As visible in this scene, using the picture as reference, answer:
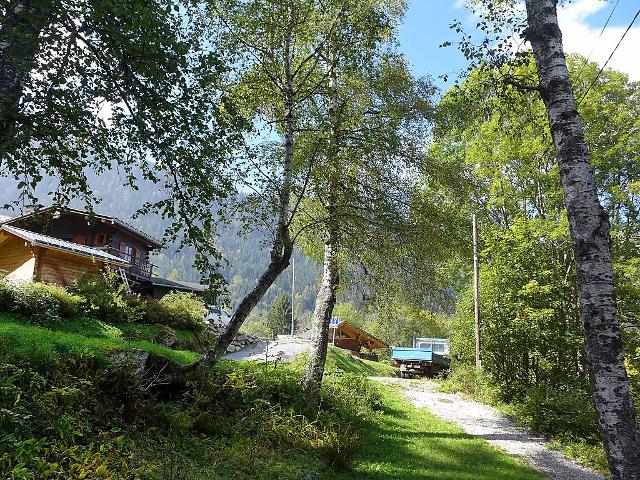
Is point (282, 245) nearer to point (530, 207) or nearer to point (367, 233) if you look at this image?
point (367, 233)

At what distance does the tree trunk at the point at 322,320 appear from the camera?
10.4 metres

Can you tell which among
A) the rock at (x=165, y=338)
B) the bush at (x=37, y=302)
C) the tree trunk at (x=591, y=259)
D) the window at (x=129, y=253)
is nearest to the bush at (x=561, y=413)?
the tree trunk at (x=591, y=259)

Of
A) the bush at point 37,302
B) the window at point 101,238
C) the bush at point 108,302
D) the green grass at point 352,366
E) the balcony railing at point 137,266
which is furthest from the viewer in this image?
the window at point 101,238

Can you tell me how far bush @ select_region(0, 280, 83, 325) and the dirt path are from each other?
12363 mm

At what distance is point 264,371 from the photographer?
9516 millimetres

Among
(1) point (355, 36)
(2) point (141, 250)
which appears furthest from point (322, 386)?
(2) point (141, 250)

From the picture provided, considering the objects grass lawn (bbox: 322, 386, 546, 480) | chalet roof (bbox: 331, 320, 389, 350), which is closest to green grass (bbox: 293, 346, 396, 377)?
grass lawn (bbox: 322, 386, 546, 480)

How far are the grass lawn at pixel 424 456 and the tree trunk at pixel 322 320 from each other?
1698 mm

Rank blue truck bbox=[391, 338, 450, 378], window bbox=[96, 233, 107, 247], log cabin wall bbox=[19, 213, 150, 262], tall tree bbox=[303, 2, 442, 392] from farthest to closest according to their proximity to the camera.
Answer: window bbox=[96, 233, 107, 247] < log cabin wall bbox=[19, 213, 150, 262] < blue truck bbox=[391, 338, 450, 378] < tall tree bbox=[303, 2, 442, 392]

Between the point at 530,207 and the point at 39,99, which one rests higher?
the point at 530,207

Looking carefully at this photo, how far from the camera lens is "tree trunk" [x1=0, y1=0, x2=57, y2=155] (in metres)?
3.46

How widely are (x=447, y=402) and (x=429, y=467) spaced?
8601 mm

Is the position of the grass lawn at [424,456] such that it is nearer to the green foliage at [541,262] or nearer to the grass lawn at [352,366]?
the green foliage at [541,262]

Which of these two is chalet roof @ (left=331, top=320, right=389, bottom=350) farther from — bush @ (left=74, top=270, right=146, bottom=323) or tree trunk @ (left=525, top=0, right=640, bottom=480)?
tree trunk @ (left=525, top=0, right=640, bottom=480)
